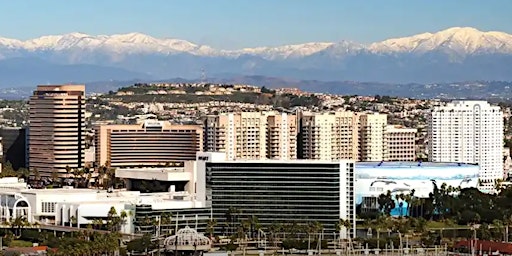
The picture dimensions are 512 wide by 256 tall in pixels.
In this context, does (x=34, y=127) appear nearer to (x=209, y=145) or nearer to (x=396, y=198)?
(x=209, y=145)

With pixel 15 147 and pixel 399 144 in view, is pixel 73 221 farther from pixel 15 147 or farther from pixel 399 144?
pixel 399 144

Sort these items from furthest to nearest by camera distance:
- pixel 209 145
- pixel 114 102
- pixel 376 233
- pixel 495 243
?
pixel 114 102 → pixel 209 145 → pixel 376 233 → pixel 495 243

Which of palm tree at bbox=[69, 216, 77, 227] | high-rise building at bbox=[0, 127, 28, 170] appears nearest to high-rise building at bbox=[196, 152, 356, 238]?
palm tree at bbox=[69, 216, 77, 227]

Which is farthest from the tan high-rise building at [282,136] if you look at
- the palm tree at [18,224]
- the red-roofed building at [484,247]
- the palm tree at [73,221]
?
the red-roofed building at [484,247]

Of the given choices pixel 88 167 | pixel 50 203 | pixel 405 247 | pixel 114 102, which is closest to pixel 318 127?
pixel 88 167

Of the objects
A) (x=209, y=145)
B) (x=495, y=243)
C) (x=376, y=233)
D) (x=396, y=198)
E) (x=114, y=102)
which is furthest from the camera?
(x=114, y=102)

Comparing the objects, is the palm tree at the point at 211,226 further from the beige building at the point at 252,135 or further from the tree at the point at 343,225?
the beige building at the point at 252,135

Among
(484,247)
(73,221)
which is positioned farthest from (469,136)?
(484,247)
